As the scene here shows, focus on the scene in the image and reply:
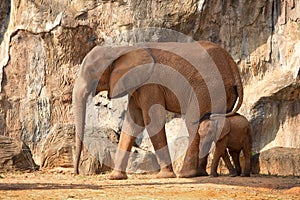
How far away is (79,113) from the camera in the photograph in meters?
14.4

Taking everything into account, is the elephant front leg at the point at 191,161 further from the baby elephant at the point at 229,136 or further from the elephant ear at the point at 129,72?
the elephant ear at the point at 129,72

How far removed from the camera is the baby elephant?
14.5m

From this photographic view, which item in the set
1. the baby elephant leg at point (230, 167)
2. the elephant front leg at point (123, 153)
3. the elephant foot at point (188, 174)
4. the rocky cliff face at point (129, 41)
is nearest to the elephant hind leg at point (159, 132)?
the elephant foot at point (188, 174)

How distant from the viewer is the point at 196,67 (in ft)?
50.2

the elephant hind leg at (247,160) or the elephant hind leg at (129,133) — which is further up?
the elephant hind leg at (129,133)

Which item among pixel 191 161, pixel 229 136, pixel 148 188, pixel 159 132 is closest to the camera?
pixel 148 188

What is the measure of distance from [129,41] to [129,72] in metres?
6.18

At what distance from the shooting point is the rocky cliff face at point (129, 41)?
20172 mm

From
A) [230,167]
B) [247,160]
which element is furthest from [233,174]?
[247,160]

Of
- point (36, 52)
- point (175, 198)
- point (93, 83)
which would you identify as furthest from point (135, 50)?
point (36, 52)

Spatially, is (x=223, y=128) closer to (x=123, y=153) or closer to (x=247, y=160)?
(x=247, y=160)

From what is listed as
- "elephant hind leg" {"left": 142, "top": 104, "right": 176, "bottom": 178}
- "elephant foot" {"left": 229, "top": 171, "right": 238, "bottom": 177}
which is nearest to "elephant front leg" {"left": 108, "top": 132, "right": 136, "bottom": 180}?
"elephant hind leg" {"left": 142, "top": 104, "right": 176, "bottom": 178}

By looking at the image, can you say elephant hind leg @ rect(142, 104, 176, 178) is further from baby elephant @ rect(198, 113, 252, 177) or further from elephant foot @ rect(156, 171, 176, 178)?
baby elephant @ rect(198, 113, 252, 177)

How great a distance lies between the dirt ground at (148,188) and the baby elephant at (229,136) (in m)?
0.35
